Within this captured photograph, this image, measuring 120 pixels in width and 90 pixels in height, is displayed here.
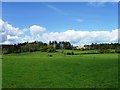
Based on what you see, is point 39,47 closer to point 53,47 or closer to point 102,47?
point 53,47

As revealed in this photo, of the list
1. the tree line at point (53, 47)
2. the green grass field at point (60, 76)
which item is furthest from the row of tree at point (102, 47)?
the green grass field at point (60, 76)

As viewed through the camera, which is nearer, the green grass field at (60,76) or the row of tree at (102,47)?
the green grass field at (60,76)

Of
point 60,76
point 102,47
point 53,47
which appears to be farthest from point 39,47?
point 60,76

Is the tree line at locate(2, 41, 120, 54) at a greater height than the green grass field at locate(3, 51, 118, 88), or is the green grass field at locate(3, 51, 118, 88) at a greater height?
the tree line at locate(2, 41, 120, 54)

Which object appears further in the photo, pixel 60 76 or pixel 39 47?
pixel 39 47

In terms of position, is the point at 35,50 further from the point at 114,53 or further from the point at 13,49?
the point at 114,53

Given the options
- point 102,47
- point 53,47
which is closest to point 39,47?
point 53,47

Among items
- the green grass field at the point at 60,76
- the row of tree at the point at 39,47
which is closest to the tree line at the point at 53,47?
the row of tree at the point at 39,47

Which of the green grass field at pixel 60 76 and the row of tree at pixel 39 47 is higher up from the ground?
the row of tree at pixel 39 47

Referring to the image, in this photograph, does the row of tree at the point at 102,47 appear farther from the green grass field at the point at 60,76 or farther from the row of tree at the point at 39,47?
the green grass field at the point at 60,76

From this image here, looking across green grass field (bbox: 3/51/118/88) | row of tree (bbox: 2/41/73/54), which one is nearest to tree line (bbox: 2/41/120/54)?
row of tree (bbox: 2/41/73/54)

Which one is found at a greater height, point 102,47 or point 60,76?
point 102,47

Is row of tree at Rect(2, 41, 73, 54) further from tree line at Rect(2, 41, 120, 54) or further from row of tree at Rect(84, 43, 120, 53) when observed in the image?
row of tree at Rect(84, 43, 120, 53)

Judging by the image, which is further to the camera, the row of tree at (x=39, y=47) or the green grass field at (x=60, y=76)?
the row of tree at (x=39, y=47)
